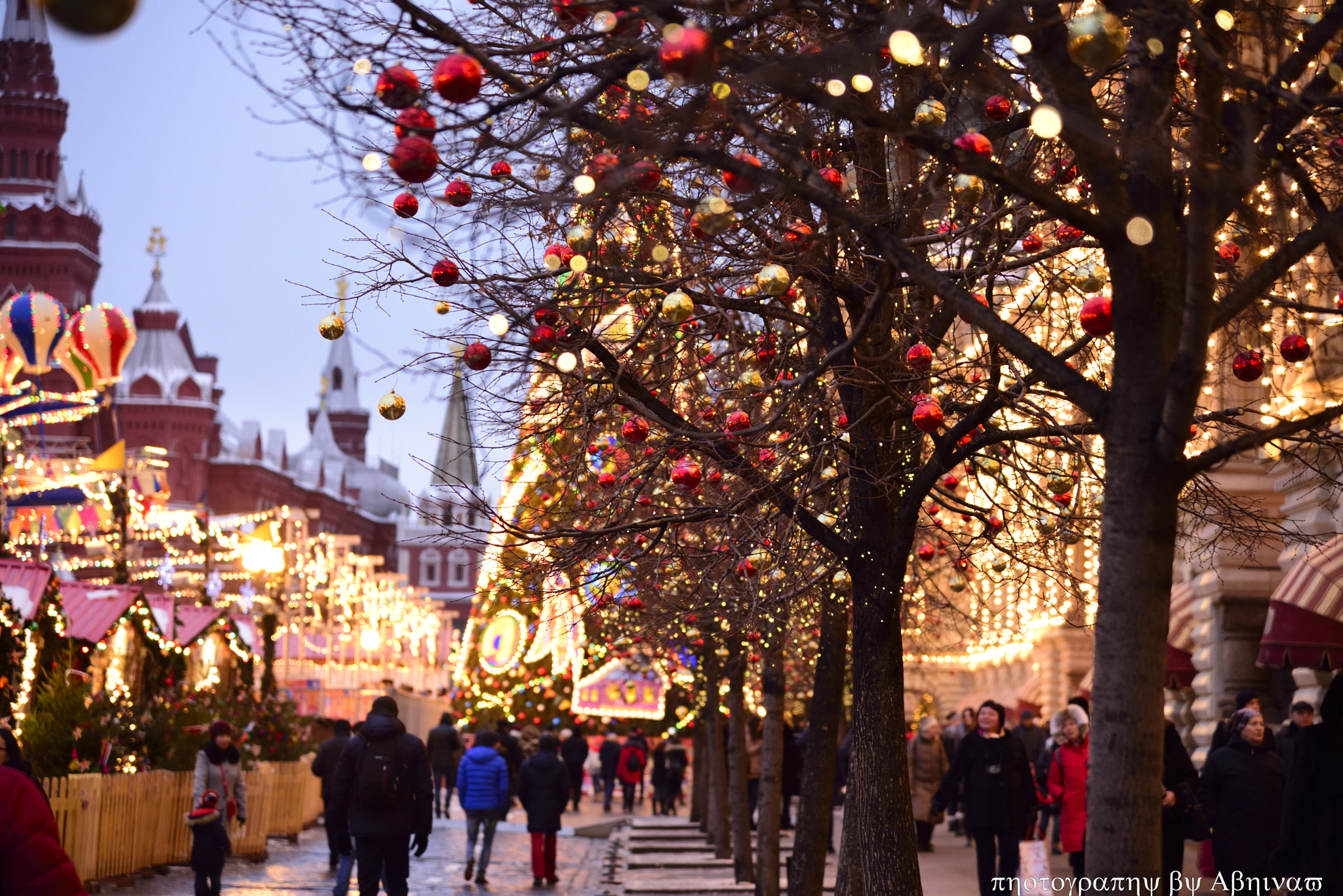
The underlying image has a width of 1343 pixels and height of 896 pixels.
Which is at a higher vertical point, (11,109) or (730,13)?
(11,109)

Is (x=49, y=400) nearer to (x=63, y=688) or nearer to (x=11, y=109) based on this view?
(x=63, y=688)

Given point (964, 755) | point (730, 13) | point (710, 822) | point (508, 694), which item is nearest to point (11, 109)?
point (508, 694)

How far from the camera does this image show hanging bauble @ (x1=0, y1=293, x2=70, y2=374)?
38812 mm

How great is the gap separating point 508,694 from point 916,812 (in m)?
18.8

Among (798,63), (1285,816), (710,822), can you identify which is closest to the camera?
(798,63)

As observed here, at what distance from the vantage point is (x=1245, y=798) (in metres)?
11.0

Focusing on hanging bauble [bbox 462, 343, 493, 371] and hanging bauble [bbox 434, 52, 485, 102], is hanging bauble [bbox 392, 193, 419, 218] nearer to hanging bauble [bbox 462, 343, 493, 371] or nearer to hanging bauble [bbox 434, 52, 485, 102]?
hanging bauble [bbox 462, 343, 493, 371]

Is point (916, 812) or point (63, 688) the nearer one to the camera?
point (63, 688)

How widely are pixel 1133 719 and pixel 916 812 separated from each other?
53.9ft

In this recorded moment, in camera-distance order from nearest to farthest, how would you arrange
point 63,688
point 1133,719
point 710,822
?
point 1133,719 < point 63,688 < point 710,822

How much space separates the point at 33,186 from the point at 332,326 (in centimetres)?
7352

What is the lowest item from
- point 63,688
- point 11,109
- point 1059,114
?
point 63,688

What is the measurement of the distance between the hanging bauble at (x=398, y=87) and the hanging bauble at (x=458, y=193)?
165 cm

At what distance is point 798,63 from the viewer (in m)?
5.28
